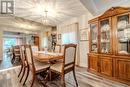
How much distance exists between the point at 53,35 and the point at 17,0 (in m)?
5.39

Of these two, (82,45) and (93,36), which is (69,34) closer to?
(82,45)

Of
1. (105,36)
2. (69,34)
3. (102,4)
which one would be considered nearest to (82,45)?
(69,34)

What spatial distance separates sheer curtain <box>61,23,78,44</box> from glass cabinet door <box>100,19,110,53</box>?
1.79m

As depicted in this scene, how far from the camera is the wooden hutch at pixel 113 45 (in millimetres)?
2877

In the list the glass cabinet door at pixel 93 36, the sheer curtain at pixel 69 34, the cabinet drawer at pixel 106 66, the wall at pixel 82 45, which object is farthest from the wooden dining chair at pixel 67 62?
the sheer curtain at pixel 69 34

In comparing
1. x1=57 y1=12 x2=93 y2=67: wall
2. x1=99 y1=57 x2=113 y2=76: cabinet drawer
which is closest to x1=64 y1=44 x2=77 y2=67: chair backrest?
x1=99 y1=57 x2=113 y2=76: cabinet drawer

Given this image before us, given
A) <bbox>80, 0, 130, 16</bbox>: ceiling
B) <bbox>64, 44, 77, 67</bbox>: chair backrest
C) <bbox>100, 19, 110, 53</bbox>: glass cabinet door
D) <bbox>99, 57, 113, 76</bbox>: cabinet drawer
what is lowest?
<bbox>99, 57, 113, 76</bbox>: cabinet drawer

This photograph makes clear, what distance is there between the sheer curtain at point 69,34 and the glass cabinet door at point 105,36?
1787mm

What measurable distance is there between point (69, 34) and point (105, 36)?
2.45 metres

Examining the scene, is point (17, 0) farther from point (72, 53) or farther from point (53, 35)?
point (53, 35)

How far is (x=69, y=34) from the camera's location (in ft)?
18.7

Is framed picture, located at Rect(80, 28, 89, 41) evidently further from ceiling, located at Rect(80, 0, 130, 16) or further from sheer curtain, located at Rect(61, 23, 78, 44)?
ceiling, located at Rect(80, 0, 130, 16)

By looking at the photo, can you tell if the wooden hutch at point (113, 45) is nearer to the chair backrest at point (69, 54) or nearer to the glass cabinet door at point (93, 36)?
the glass cabinet door at point (93, 36)

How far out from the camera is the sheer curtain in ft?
17.3
